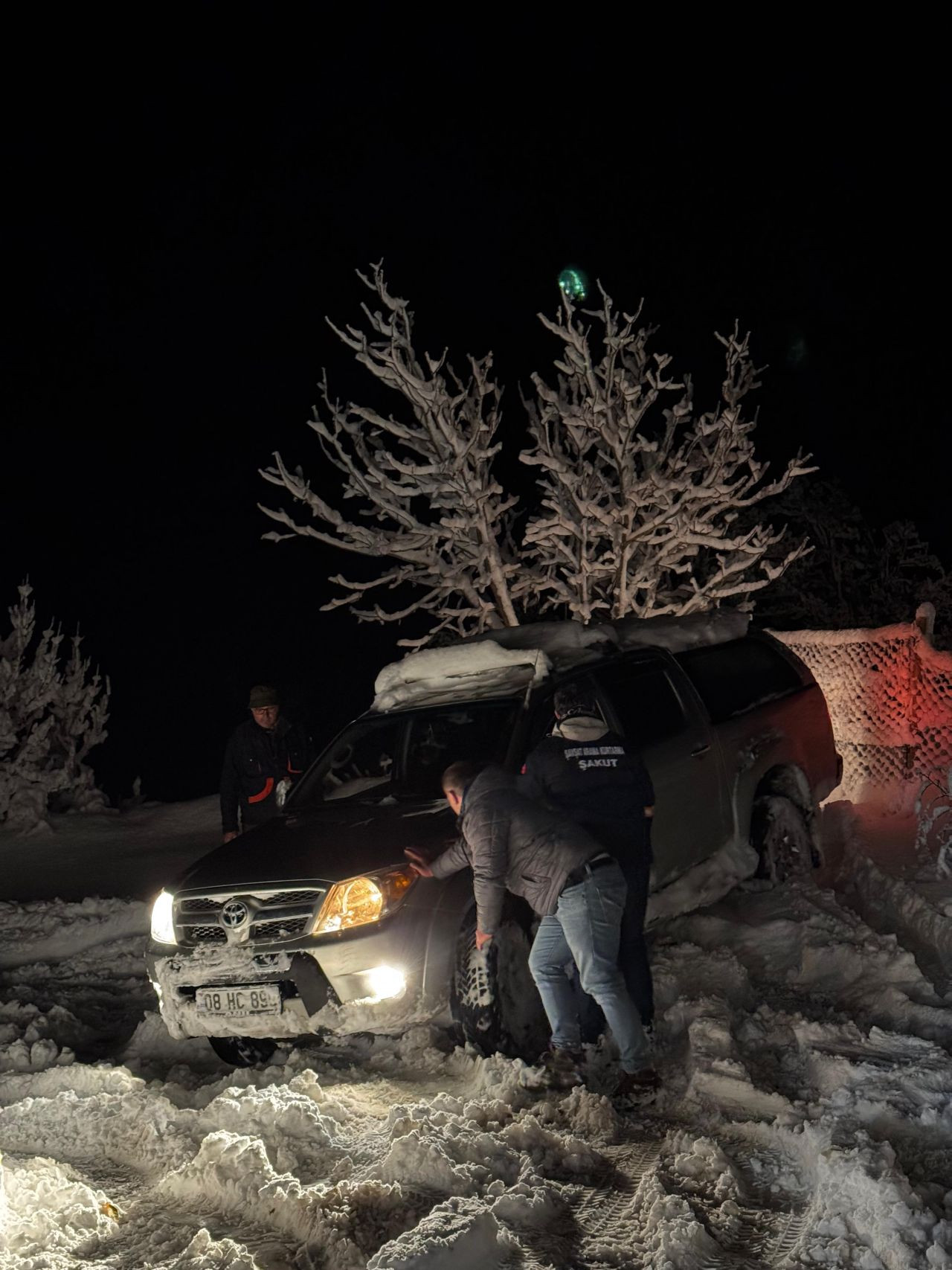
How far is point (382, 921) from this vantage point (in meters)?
4.84

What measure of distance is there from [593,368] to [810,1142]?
32.5ft

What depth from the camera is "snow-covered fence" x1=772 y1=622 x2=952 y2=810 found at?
9.86m

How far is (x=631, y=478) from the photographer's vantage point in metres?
12.6

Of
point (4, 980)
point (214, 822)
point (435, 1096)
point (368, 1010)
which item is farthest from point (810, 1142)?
point (214, 822)

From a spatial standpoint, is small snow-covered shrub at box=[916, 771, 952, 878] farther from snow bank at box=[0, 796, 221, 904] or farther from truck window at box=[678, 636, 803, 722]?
snow bank at box=[0, 796, 221, 904]

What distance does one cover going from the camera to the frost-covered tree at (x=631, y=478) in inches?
486

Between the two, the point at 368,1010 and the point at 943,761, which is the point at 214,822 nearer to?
the point at 943,761

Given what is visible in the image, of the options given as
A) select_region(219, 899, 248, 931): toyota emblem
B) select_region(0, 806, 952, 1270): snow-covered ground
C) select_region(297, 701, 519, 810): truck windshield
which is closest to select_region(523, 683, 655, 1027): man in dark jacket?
select_region(0, 806, 952, 1270): snow-covered ground

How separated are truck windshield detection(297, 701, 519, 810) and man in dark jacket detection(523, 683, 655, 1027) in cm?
69

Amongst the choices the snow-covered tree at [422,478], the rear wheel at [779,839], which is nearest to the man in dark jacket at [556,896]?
the rear wheel at [779,839]

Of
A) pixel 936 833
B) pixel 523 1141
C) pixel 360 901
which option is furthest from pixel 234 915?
pixel 936 833

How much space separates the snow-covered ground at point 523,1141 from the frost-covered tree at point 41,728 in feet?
26.9

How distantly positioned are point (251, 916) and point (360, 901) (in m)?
0.50

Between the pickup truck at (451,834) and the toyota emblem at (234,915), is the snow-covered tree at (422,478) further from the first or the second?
the toyota emblem at (234,915)
